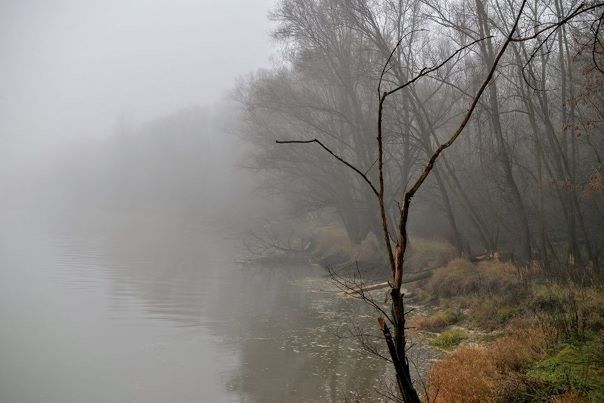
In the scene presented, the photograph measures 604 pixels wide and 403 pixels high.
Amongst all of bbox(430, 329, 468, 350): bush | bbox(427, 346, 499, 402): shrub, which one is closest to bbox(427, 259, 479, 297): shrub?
bbox(430, 329, 468, 350): bush

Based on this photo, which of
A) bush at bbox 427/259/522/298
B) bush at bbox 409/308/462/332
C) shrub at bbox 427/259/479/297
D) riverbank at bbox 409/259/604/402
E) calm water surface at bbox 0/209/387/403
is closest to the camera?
riverbank at bbox 409/259/604/402

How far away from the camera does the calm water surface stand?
864 cm

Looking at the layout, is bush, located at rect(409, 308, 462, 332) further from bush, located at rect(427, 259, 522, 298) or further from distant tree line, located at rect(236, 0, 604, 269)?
distant tree line, located at rect(236, 0, 604, 269)

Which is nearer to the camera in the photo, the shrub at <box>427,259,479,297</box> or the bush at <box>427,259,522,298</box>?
the bush at <box>427,259,522,298</box>

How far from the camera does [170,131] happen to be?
83.4 meters

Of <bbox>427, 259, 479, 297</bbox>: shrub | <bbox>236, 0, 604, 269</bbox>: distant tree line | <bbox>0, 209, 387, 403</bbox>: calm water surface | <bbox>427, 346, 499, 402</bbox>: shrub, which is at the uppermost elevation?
<bbox>236, 0, 604, 269</bbox>: distant tree line

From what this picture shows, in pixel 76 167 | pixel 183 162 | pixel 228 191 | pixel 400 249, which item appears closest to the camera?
pixel 400 249

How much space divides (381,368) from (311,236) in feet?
71.2

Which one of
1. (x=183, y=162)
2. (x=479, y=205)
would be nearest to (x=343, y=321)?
(x=479, y=205)

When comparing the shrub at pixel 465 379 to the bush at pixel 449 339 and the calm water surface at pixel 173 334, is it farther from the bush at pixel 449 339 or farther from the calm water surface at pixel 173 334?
the bush at pixel 449 339

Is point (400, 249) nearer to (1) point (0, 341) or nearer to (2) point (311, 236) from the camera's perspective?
(1) point (0, 341)

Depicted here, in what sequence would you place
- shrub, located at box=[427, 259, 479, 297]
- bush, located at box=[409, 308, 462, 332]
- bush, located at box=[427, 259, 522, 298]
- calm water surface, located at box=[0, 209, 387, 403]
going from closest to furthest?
calm water surface, located at box=[0, 209, 387, 403] < bush, located at box=[409, 308, 462, 332] < bush, located at box=[427, 259, 522, 298] < shrub, located at box=[427, 259, 479, 297]

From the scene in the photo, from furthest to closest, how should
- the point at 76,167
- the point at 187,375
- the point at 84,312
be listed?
the point at 76,167 → the point at 84,312 → the point at 187,375

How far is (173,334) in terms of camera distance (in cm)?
1228
